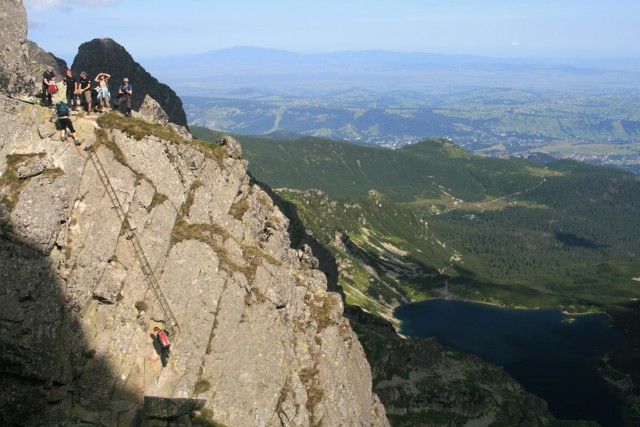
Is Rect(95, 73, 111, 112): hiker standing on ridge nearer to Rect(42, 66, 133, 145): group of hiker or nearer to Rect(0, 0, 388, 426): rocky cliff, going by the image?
Rect(42, 66, 133, 145): group of hiker

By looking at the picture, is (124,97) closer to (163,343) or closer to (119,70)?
(163,343)

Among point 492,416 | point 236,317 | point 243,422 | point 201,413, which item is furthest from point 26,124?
point 492,416

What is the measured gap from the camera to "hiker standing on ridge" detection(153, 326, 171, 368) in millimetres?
45781

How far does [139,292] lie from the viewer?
48.1 m

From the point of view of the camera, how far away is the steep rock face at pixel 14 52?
48281 mm

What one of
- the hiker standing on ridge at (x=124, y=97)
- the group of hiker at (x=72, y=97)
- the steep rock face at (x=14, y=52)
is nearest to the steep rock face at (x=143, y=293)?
the group of hiker at (x=72, y=97)

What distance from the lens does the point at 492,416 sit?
478 ft

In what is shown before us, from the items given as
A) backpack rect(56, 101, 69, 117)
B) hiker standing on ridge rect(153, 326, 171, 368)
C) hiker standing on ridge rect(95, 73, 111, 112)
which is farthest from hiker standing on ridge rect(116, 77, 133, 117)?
hiker standing on ridge rect(153, 326, 171, 368)

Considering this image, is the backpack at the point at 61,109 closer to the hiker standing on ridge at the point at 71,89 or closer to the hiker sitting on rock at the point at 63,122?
the hiker sitting on rock at the point at 63,122

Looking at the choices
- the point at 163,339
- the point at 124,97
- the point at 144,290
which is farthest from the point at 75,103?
the point at 163,339

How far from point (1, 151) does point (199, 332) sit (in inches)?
953

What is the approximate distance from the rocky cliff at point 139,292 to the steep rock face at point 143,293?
0.41 ft

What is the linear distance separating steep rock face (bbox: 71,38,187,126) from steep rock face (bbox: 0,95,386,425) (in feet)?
249

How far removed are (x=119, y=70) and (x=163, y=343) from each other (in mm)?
108929
